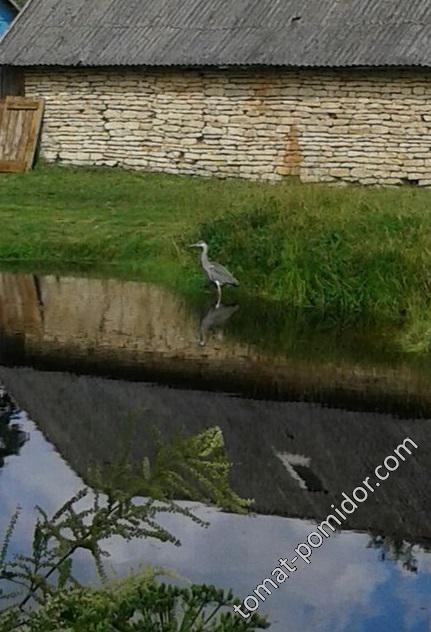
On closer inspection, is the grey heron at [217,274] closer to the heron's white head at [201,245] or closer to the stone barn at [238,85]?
the heron's white head at [201,245]

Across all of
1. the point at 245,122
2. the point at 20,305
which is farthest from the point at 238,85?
the point at 20,305

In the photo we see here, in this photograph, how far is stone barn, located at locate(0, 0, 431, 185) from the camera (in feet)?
74.2

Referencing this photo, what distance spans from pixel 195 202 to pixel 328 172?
12.6ft

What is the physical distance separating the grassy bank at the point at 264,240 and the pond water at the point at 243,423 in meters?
0.48

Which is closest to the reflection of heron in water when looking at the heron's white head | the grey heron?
the grey heron

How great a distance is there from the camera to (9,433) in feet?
32.8

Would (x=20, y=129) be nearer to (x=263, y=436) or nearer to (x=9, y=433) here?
(x=9, y=433)

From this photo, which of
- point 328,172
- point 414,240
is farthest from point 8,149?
point 414,240

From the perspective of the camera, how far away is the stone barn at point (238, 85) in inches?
891

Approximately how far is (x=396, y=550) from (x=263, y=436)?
2307mm

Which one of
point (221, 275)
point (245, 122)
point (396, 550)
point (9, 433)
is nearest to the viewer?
point (396, 550)

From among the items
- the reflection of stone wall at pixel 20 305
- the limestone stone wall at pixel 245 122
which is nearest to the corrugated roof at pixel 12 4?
the limestone stone wall at pixel 245 122

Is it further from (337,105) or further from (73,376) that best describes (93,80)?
(73,376)

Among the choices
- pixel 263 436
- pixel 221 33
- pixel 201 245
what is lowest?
pixel 263 436
